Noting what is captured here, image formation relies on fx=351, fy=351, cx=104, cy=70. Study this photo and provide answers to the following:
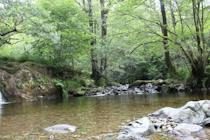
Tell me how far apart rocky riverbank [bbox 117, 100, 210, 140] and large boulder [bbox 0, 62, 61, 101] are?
36.8ft

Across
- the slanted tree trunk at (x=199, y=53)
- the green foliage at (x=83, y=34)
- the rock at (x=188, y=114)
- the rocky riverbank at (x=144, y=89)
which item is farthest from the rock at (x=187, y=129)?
the slanted tree trunk at (x=199, y=53)

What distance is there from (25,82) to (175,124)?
41.8 feet

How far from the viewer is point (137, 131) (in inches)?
289

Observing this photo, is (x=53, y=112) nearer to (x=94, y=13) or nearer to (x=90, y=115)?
(x=90, y=115)

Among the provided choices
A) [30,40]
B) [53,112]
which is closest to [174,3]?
[30,40]

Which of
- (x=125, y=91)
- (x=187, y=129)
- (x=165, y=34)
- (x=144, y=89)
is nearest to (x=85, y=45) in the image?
(x=125, y=91)

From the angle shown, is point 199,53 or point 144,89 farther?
point 144,89

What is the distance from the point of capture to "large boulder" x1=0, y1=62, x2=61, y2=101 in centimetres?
1877

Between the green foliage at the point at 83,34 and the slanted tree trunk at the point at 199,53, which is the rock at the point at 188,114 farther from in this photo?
the slanted tree trunk at the point at 199,53

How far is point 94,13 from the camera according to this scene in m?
27.5

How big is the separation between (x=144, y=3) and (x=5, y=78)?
363 inches

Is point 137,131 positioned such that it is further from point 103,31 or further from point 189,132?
point 103,31

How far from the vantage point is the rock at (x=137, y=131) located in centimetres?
703

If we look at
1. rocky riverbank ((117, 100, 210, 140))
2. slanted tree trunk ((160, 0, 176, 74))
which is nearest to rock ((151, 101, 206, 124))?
rocky riverbank ((117, 100, 210, 140))
